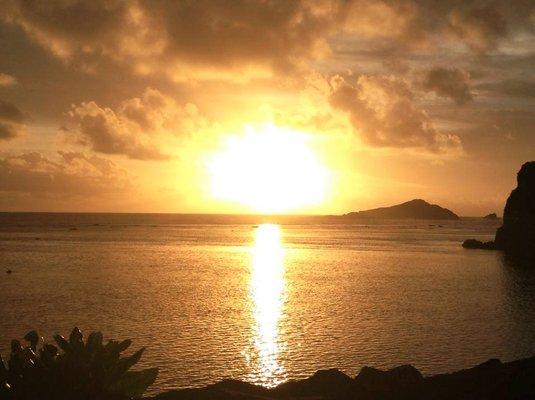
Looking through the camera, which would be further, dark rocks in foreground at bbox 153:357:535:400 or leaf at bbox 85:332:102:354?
dark rocks in foreground at bbox 153:357:535:400

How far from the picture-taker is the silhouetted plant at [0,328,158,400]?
31.4ft

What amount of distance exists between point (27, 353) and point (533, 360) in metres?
14.1

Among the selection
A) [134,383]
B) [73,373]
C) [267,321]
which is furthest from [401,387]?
[267,321]

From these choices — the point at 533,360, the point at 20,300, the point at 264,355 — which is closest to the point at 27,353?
the point at 533,360

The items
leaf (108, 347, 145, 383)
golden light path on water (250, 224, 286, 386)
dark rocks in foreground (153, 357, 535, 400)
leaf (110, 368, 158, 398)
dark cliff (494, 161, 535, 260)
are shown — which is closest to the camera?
leaf (110, 368, 158, 398)

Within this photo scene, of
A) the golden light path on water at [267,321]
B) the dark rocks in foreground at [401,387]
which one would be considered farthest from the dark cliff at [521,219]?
the dark rocks in foreground at [401,387]

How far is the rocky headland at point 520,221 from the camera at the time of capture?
371ft

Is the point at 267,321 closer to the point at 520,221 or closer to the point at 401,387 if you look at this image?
the point at 401,387

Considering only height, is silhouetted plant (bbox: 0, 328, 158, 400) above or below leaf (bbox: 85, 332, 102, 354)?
below

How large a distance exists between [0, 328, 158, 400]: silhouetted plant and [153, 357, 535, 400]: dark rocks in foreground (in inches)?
133

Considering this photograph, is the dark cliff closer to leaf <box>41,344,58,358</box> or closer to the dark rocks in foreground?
the dark rocks in foreground

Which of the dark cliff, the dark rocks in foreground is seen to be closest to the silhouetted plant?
the dark rocks in foreground

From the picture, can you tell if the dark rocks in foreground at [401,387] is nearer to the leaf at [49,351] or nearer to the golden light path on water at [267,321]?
the leaf at [49,351]

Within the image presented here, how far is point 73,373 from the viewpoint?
32.0 feet
